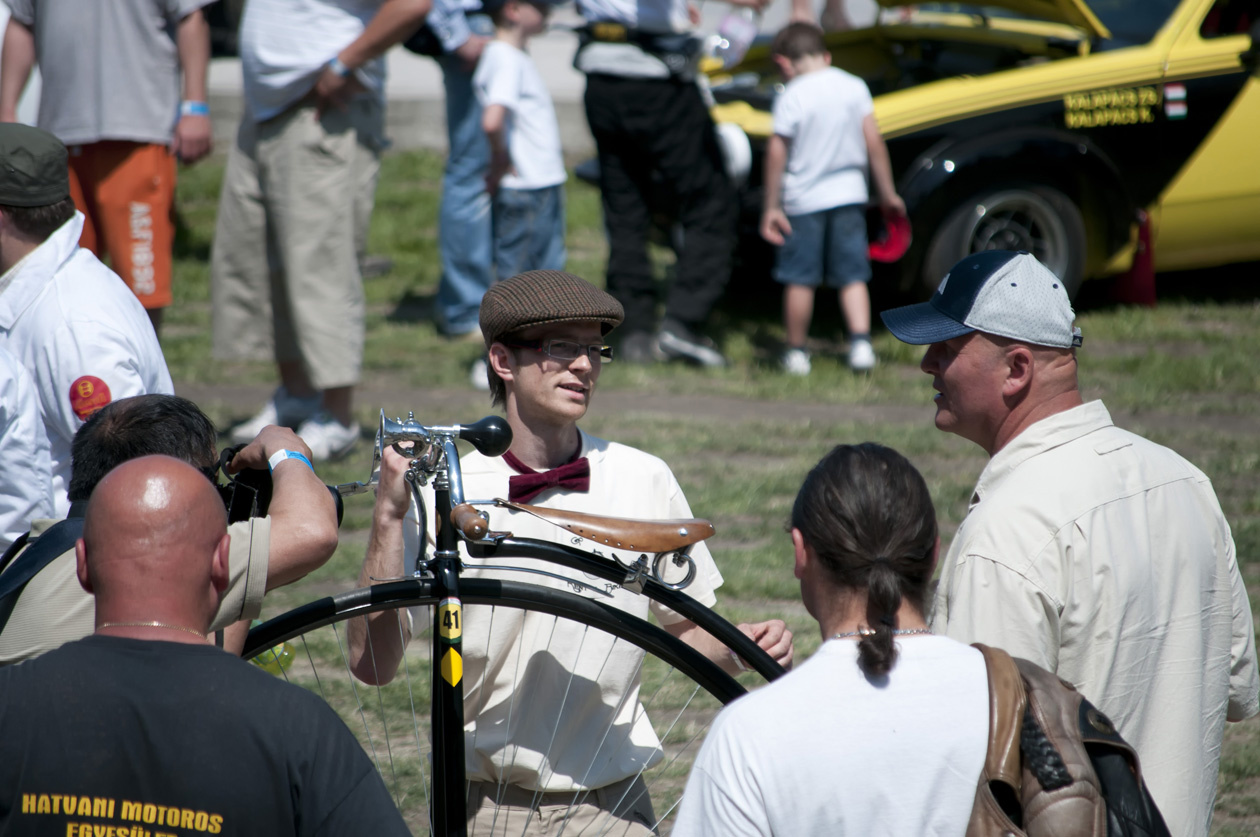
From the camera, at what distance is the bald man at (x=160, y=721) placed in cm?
193

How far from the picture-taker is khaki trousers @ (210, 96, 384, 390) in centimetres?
624

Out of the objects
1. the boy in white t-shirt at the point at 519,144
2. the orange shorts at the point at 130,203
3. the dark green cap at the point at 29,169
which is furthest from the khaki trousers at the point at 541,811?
the boy in white t-shirt at the point at 519,144

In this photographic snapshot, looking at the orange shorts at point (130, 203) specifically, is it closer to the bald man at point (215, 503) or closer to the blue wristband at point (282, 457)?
the bald man at point (215, 503)

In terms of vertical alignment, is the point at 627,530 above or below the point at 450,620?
above

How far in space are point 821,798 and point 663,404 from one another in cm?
565

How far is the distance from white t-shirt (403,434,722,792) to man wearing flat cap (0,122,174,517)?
43.2 inches

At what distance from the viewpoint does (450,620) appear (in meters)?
2.54

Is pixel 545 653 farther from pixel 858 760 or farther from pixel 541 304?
pixel 858 760

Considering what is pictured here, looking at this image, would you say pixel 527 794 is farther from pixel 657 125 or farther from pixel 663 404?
pixel 657 125

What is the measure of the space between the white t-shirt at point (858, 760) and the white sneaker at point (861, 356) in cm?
608

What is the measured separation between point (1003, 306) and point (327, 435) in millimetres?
4373

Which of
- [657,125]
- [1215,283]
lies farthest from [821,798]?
[1215,283]

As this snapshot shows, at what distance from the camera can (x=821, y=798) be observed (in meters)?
1.97

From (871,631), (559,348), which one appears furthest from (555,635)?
(871,631)
